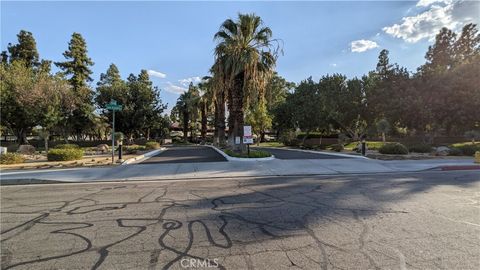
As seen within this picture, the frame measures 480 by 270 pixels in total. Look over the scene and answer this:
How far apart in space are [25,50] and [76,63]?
8202 millimetres

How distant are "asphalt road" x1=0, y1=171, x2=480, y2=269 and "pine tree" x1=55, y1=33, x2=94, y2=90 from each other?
4171 cm

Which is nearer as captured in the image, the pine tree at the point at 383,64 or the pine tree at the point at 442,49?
the pine tree at the point at 383,64

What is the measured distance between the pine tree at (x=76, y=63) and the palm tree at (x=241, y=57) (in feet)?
109

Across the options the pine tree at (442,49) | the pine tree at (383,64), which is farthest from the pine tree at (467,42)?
the pine tree at (383,64)

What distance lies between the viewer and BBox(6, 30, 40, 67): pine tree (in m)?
45.4

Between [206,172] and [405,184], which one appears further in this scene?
[206,172]

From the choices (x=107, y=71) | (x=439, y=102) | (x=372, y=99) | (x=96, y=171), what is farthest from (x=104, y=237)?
(x=107, y=71)

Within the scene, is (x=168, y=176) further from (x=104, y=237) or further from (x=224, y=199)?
(x=104, y=237)

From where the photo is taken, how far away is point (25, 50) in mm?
45812

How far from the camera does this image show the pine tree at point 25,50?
45.4 m

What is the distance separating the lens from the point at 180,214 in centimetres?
633

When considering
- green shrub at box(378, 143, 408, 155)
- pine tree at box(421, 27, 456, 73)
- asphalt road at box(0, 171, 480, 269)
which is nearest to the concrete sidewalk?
asphalt road at box(0, 171, 480, 269)

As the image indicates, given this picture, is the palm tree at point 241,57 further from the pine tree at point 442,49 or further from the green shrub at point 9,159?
the pine tree at point 442,49

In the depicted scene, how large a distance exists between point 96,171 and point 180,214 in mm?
9865
